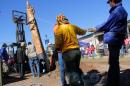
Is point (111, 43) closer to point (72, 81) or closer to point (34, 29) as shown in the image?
point (72, 81)

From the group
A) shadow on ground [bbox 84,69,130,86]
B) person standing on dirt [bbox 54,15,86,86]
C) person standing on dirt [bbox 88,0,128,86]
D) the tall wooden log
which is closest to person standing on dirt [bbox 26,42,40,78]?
the tall wooden log

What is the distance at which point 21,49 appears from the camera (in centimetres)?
1838

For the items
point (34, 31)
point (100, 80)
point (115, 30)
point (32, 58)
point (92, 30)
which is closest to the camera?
point (115, 30)

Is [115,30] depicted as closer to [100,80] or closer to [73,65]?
[73,65]

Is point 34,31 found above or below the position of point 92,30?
above

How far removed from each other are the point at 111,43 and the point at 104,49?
80.2 ft

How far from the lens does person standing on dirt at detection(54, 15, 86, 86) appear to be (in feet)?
28.9

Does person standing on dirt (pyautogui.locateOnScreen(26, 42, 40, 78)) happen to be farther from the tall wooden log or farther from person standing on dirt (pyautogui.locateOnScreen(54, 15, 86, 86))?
person standing on dirt (pyautogui.locateOnScreen(54, 15, 86, 86))

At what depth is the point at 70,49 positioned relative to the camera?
8859 mm

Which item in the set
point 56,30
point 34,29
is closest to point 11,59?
point 34,29

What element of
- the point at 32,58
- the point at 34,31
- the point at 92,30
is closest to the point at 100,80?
the point at 92,30

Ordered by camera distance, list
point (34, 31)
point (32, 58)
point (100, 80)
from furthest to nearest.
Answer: point (34, 31), point (32, 58), point (100, 80)

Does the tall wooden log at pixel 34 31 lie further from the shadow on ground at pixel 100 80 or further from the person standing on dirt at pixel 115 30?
the person standing on dirt at pixel 115 30

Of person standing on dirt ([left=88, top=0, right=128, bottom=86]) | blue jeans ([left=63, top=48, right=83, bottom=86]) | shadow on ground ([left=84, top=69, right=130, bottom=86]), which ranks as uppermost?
person standing on dirt ([left=88, top=0, right=128, bottom=86])
